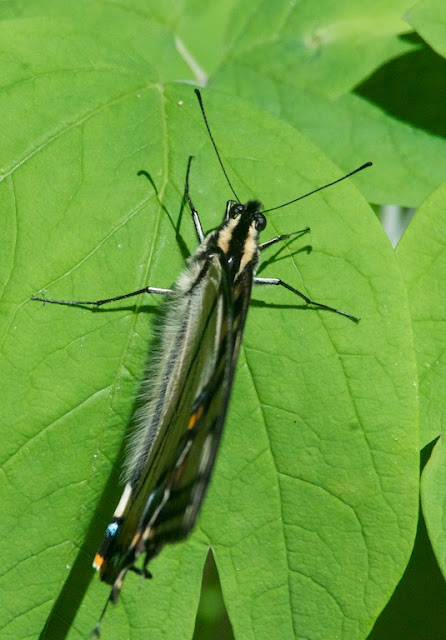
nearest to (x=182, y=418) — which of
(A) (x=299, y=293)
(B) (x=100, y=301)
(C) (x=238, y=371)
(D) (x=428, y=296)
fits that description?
(C) (x=238, y=371)

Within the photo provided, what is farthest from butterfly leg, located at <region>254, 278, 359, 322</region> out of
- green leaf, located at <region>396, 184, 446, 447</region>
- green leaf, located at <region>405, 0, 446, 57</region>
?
green leaf, located at <region>405, 0, 446, 57</region>

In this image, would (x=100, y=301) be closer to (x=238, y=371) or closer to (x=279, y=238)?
(x=238, y=371)

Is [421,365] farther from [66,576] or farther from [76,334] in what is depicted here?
[66,576]

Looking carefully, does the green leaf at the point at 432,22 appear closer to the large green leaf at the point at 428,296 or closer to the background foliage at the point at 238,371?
the background foliage at the point at 238,371

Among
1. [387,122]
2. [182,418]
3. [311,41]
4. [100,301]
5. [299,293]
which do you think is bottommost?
[182,418]

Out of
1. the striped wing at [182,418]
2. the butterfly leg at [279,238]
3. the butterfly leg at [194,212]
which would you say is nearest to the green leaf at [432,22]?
the butterfly leg at [279,238]

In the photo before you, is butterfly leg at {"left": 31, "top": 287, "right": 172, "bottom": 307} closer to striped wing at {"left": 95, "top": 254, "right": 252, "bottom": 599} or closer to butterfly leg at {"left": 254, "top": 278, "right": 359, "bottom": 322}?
striped wing at {"left": 95, "top": 254, "right": 252, "bottom": 599}
